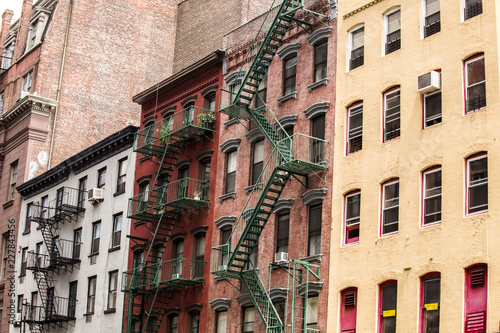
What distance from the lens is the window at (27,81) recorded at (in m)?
57.5

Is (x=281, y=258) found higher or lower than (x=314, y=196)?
lower

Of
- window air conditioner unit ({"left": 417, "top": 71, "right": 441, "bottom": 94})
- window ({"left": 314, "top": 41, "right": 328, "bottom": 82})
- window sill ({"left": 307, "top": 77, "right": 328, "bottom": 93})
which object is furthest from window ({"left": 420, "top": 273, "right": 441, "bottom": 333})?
window ({"left": 314, "top": 41, "right": 328, "bottom": 82})

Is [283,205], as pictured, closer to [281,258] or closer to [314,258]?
[281,258]

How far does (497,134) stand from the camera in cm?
2428

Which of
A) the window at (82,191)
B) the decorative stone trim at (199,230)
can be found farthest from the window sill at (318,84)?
the window at (82,191)

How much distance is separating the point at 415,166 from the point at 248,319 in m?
9.97

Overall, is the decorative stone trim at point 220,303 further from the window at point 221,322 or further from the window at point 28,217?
the window at point 28,217

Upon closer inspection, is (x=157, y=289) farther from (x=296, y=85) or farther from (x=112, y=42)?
(x=112, y=42)

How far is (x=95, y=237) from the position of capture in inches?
1764

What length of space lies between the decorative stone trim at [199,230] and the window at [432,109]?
12701 millimetres

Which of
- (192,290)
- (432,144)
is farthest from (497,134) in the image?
(192,290)

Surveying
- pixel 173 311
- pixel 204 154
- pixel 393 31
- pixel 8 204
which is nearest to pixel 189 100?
pixel 204 154

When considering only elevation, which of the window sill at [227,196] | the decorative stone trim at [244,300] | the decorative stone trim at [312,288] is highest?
the window sill at [227,196]

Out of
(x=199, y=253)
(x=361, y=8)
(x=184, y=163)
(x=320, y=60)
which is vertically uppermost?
(x=361, y=8)
